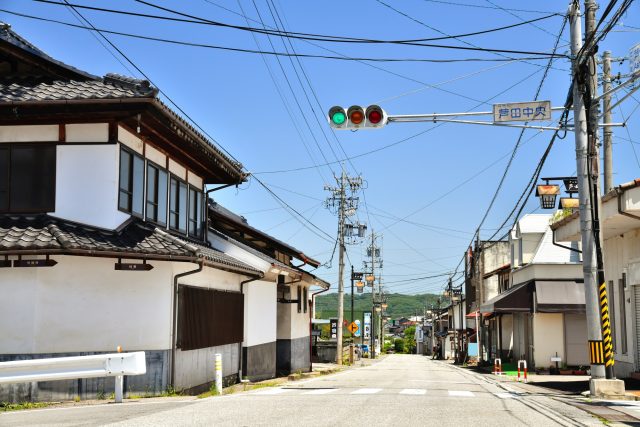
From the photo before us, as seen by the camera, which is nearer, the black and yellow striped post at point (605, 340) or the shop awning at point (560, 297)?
the black and yellow striped post at point (605, 340)

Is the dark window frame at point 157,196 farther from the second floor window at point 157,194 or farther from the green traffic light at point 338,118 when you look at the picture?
the green traffic light at point 338,118

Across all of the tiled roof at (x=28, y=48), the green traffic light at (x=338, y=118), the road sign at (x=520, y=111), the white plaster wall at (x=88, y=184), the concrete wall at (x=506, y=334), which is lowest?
the concrete wall at (x=506, y=334)

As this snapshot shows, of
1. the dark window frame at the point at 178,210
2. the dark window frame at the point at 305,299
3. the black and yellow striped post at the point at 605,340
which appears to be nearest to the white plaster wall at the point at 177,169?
the dark window frame at the point at 178,210

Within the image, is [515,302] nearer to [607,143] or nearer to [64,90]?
[607,143]

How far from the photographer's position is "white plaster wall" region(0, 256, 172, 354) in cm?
1377

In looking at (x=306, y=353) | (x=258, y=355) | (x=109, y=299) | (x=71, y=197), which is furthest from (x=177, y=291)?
(x=306, y=353)

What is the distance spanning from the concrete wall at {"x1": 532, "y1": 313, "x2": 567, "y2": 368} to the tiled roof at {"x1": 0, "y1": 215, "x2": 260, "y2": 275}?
21.2 metres

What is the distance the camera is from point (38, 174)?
50.1 ft

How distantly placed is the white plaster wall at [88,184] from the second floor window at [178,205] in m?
4.18

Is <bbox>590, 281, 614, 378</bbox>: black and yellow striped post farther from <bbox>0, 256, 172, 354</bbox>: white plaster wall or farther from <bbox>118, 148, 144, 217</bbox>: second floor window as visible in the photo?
<bbox>118, 148, 144, 217</bbox>: second floor window

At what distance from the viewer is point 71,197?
1518 cm

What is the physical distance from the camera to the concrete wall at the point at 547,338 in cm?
3192

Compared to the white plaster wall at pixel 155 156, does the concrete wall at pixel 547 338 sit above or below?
below

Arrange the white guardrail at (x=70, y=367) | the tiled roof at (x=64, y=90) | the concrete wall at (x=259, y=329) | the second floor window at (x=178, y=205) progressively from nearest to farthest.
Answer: the white guardrail at (x=70, y=367)
the tiled roof at (x=64, y=90)
the second floor window at (x=178, y=205)
the concrete wall at (x=259, y=329)
